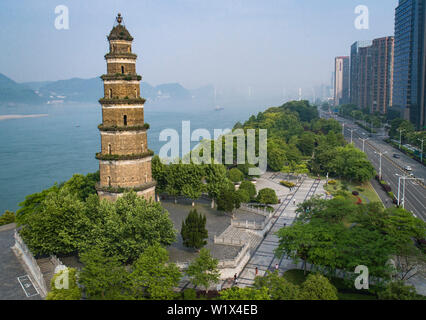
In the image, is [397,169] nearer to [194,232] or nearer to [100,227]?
[194,232]

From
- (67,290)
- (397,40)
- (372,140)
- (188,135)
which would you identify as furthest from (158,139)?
(67,290)

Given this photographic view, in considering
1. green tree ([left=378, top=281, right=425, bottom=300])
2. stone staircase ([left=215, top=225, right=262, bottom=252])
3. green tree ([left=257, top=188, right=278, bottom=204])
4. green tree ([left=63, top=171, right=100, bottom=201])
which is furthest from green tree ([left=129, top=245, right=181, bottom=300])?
green tree ([left=257, top=188, right=278, bottom=204])

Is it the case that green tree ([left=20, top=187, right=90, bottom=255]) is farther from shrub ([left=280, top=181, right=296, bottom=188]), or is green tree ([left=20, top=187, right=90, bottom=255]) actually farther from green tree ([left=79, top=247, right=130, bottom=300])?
shrub ([left=280, top=181, right=296, bottom=188])

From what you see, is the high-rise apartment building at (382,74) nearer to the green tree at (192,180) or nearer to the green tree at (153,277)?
the green tree at (192,180)

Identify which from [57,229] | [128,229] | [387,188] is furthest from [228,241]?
[387,188]

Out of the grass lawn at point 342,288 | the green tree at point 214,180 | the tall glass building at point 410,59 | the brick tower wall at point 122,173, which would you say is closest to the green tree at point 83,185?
the brick tower wall at point 122,173
